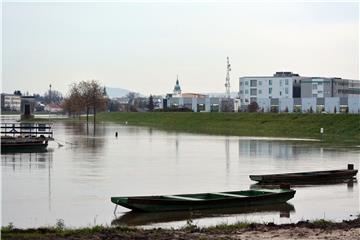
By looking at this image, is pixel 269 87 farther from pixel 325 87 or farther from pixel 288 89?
pixel 325 87

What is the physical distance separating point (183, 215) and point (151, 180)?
30.4 feet

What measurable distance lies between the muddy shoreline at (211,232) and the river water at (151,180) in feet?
6.72

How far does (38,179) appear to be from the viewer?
2838cm

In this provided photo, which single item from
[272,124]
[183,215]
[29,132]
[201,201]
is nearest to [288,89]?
[272,124]

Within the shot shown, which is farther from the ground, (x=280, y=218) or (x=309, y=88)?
(x=309, y=88)

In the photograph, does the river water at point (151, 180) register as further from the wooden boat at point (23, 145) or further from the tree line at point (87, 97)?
the tree line at point (87, 97)

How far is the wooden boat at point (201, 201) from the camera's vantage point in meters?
19.2

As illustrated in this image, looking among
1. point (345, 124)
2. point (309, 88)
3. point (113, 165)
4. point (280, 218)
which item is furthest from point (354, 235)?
point (309, 88)

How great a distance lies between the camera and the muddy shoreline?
14.5 meters

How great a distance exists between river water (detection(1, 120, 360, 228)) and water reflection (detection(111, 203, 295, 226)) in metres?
0.03

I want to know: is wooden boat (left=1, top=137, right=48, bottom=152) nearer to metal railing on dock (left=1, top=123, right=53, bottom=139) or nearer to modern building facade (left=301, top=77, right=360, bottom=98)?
metal railing on dock (left=1, top=123, right=53, bottom=139)

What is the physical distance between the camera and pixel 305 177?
27938mm

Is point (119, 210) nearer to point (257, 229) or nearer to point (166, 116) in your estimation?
point (257, 229)

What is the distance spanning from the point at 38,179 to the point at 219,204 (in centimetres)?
1144
